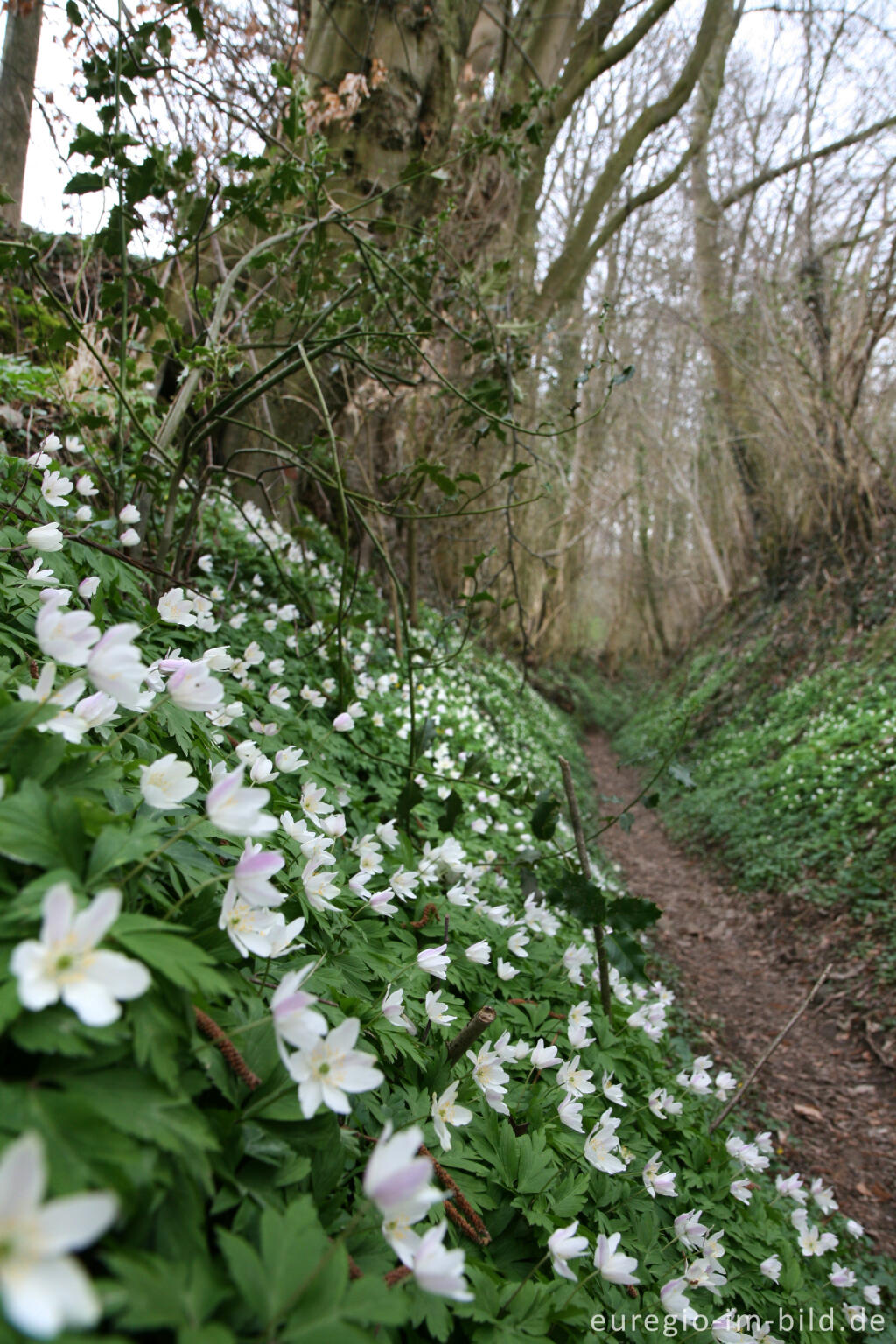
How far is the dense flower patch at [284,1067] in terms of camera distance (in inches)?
27.0

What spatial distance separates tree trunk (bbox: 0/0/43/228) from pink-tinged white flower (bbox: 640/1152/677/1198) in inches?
257

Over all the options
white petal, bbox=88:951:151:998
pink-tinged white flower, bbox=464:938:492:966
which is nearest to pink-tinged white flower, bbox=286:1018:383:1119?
white petal, bbox=88:951:151:998

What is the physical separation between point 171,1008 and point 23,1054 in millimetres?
154

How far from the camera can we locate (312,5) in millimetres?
5719

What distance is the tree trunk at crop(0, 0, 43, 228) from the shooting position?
192 inches

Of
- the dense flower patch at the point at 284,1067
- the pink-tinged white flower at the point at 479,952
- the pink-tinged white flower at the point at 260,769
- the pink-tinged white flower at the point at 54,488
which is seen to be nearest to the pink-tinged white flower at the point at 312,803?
the dense flower patch at the point at 284,1067

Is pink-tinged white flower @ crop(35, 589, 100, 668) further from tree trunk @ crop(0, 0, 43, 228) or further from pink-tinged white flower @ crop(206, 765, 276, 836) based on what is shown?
tree trunk @ crop(0, 0, 43, 228)

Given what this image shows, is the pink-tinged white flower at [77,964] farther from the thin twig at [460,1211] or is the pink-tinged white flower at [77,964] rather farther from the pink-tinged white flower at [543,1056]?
the pink-tinged white flower at [543,1056]

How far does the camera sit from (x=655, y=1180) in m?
1.80

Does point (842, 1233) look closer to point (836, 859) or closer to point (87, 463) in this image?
point (836, 859)

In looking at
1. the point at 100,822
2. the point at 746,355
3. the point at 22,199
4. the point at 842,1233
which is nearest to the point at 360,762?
the point at 100,822

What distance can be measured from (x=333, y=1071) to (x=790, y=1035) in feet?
17.2

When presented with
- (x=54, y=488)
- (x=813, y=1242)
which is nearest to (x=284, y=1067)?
(x=54, y=488)

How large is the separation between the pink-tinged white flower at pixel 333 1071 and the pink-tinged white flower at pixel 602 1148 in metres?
0.94
